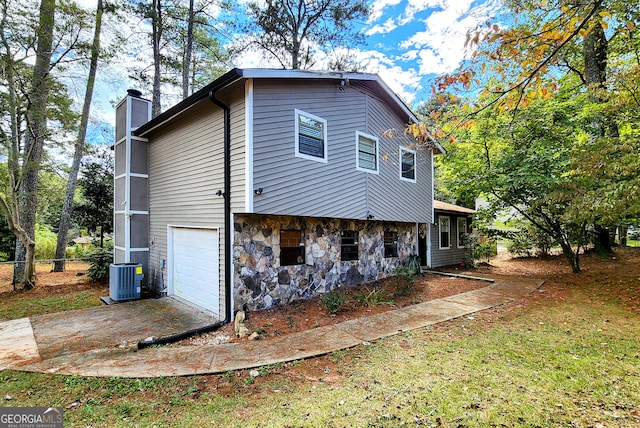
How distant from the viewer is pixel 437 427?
2.68 m

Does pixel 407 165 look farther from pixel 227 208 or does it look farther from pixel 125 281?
pixel 125 281

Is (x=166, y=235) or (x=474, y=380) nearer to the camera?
(x=474, y=380)

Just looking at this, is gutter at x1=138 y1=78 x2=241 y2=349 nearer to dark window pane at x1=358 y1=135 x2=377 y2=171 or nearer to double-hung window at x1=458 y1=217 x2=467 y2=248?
dark window pane at x1=358 y1=135 x2=377 y2=171

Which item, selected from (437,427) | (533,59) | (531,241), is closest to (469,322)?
(437,427)

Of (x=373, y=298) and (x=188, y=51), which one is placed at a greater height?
(x=188, y=51)

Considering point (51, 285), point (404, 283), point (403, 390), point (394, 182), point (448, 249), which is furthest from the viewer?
point (448, 249)

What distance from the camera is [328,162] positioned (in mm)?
7266

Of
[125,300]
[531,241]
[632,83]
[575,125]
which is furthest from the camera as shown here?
[531,241]

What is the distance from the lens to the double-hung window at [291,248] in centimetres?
697

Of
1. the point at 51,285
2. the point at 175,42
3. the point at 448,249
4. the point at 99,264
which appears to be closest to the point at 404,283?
the point at 448,249

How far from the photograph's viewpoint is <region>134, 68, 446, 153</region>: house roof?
18.7 feet

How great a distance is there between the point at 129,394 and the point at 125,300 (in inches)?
212

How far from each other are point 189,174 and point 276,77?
3.32m

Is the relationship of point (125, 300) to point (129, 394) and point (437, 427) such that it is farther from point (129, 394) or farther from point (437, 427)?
point (437, 427)
